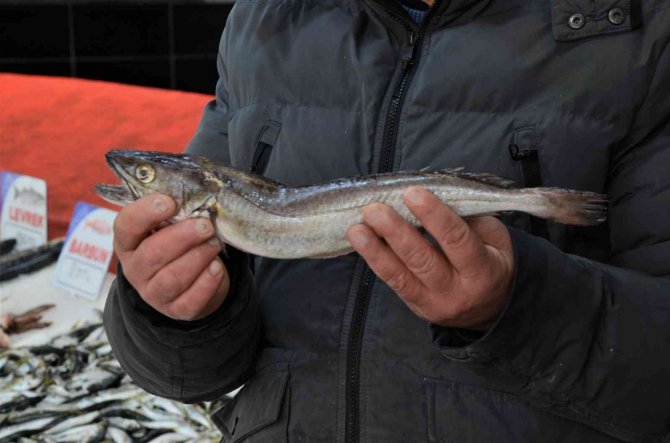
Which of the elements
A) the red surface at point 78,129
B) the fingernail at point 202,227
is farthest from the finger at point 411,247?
the red surface at point 78,129

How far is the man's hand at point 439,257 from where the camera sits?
950 mm

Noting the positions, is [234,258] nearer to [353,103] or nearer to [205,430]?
[353,103]

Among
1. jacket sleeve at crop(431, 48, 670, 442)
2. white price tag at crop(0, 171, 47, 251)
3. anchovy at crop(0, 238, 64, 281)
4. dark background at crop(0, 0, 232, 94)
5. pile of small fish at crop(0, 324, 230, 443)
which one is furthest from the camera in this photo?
dark background at crop(0, 0, 232, 94)

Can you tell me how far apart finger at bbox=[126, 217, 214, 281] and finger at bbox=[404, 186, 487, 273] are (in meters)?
0.29

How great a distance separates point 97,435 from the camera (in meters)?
2.33

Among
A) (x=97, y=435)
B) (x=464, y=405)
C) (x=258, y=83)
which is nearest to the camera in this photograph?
(x=464, y=405)

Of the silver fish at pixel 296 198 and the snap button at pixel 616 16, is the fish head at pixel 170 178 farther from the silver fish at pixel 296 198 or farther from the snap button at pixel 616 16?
the snap button at pixel 616 16

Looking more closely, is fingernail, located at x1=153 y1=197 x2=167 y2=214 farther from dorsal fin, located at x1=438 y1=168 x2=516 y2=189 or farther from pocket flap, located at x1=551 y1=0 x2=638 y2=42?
pocket flap, located at x1=551 y1=0 x2=638 y2=42

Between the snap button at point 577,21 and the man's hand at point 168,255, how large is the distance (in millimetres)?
616

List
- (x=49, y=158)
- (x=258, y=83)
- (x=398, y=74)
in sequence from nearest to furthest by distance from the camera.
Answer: (x=398, y=74)
(x=258, y=83)
(x=49, y=158)

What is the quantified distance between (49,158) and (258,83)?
6.69ft

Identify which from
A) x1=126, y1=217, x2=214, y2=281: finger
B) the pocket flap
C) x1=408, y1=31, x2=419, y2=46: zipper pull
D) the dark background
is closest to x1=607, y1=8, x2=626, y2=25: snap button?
the pocket flap

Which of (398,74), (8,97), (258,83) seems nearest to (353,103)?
(398,74)

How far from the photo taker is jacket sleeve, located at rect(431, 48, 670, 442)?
1045mm
